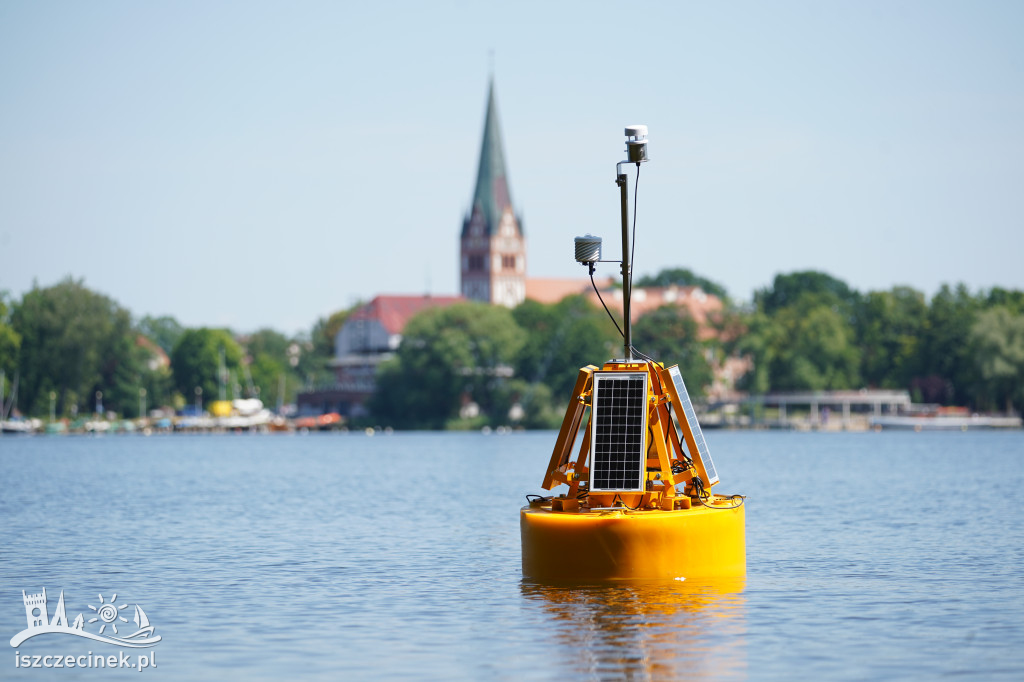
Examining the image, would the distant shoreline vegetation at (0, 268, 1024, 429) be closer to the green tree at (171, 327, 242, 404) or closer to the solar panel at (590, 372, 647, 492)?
the green tree at (171, 327, 242, 404)

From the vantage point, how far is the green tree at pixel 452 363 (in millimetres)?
152250

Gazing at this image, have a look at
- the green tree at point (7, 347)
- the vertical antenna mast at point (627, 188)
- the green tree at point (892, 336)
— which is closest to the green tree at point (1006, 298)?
the green tree at point (892, 336)

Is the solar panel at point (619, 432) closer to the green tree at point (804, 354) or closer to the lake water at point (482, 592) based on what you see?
the lake water at point (482, 592)

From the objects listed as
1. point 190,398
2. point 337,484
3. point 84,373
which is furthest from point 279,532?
point 190,398

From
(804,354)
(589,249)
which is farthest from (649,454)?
(804,354)

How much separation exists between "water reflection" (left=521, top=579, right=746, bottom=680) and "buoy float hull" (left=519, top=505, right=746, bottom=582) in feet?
0.94

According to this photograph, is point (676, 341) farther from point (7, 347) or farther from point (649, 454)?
point (649, 454)

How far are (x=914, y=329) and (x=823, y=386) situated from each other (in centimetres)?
1236

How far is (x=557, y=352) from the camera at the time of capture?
495ft

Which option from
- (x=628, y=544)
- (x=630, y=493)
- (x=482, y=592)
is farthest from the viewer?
(x=482, y=592)

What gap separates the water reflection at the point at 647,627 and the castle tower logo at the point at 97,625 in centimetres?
501

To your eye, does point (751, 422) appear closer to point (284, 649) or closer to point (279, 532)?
point (279, 532)

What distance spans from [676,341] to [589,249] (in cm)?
13500

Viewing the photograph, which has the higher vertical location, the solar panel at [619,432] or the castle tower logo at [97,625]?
Result: the solar panel at [619,432]
